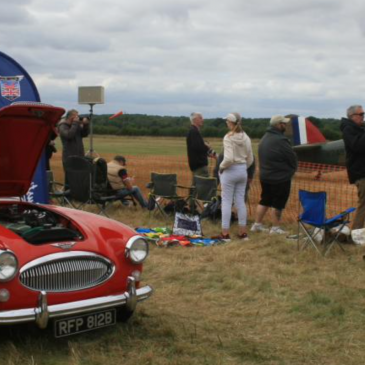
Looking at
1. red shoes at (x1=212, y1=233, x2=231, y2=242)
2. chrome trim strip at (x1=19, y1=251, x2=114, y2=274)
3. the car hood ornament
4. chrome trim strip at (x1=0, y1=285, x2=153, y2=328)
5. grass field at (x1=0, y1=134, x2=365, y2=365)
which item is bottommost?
grass field at (x1=0, y1=134, x2=365, y2=365)

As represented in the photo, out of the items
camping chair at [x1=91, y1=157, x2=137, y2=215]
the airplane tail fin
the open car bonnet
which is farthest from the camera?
the airplane tail fin

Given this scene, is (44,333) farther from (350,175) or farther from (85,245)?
(350,175)

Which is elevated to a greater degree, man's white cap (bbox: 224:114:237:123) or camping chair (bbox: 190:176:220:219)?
man's white cap (bbox: 224:114:237:123)

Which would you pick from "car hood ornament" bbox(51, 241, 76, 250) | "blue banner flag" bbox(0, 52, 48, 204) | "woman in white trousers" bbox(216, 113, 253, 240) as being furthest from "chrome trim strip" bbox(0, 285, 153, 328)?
"blue banner flag" bbox(0, 52, 48, 204)

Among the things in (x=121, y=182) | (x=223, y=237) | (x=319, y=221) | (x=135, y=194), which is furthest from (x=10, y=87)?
(x=319, y=221)

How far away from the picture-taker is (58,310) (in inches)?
137

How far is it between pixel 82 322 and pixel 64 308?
226 mm

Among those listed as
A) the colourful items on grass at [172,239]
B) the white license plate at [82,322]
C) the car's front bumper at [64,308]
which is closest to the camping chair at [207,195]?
the colourful items on grass at [172,239]

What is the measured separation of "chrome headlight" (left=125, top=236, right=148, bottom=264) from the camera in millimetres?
4010

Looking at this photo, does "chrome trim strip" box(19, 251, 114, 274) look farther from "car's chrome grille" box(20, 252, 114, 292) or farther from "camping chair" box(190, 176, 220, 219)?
"camping chair" box(190, 176, 220, 219)

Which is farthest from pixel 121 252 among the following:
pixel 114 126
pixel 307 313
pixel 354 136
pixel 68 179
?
pixel 114 126

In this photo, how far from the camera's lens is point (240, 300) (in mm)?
5051

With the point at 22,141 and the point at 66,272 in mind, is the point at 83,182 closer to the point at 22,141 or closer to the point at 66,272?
the point at 22,141

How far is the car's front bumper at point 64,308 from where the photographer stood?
3365 mm
